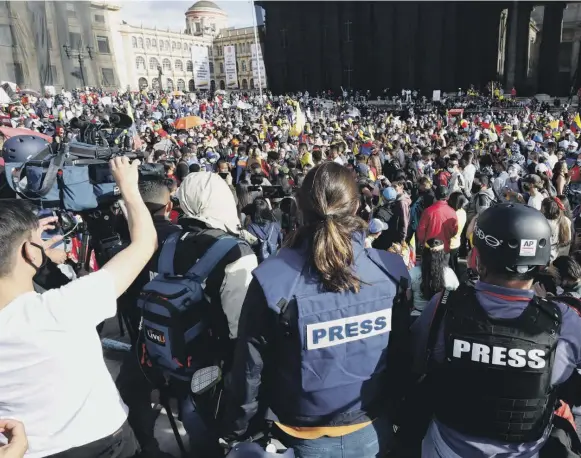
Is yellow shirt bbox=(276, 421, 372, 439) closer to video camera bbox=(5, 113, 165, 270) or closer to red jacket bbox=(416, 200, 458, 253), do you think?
video camera bbox=(5, 113, 165, 270)

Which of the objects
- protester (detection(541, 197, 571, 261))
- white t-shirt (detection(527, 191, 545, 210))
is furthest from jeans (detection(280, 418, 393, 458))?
white t-shirt (detection(527, 191, 545, 210))

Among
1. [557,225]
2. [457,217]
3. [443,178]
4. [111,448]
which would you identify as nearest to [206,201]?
[111,448]

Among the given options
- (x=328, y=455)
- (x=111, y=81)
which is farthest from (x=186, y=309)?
(x=111, y=81)

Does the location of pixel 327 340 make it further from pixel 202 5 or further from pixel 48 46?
pixel 202 5

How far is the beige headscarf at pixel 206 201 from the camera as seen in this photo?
2.10 m

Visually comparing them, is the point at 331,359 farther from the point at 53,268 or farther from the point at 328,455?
the point at 53,268

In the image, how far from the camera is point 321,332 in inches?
57.4

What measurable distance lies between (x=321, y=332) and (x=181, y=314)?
749 mm

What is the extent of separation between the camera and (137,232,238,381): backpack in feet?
6.32

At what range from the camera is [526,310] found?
1411mm

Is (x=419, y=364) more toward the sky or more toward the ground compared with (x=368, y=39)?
more toward the ground

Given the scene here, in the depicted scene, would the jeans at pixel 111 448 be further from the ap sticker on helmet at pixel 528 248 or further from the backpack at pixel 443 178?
the backpack at pixel 443 178

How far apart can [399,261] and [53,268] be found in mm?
2104

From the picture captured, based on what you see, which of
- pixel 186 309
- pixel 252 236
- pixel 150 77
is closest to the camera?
pixel 186 309
